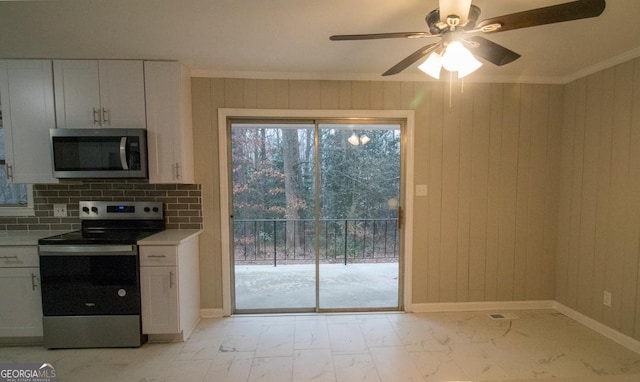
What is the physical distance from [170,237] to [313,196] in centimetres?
136

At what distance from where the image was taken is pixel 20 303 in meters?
2.23

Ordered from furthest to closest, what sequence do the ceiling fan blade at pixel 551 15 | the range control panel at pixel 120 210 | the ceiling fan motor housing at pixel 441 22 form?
1. the range control panel at pixel 120 210
2. the ceiling fan motor housing at pixel 441 22
3. the ceiling fan blade at pixel 551 15

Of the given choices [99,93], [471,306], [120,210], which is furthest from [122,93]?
[471,306]

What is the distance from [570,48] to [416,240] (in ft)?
6.66

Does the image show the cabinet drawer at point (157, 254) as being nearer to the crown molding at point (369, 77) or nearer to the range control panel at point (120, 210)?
the range control panel at point (120, 210)

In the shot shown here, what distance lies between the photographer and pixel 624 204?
2279 mm

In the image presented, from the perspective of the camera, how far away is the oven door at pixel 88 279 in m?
2.16

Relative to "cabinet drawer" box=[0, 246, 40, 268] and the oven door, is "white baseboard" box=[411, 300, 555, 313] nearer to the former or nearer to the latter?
the oven door

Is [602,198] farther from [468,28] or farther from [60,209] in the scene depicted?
[60,209]

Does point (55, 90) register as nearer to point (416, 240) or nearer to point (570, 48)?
point (416, 240)

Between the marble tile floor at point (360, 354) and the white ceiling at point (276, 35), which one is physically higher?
the white ceiling at point (276, 35)

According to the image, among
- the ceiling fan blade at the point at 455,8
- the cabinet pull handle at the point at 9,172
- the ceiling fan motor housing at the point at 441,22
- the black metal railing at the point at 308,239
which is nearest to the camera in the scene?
the ceiling fan blade at the point at 455,8

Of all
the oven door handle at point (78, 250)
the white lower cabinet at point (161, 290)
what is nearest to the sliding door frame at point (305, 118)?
the white lower cabinet at point (161, 290)

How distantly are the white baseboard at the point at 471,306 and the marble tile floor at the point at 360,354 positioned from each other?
182mm
